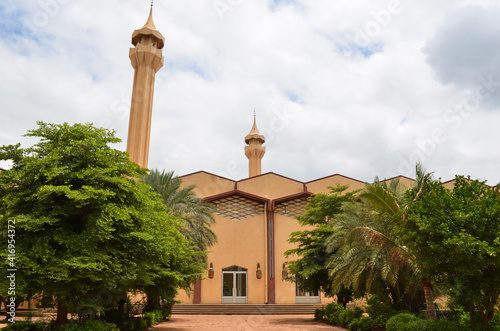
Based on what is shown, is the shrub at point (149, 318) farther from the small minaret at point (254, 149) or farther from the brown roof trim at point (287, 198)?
the small minaret at point (254, 149)

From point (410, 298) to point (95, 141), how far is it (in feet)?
40.6

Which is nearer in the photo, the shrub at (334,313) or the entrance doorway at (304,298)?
the shrub at (334,313)

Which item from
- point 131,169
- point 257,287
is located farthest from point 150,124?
point 131,169

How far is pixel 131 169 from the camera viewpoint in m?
12.7

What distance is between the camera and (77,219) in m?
12.0

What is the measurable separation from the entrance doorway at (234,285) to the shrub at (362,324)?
47.4 feet

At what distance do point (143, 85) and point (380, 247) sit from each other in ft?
80.8

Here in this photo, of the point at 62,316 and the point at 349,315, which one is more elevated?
the point at 62,316

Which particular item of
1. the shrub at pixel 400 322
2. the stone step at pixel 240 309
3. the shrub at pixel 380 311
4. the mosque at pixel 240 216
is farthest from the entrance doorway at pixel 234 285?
the shrub at pixel 400 322

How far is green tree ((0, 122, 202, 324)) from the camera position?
10.7 metres

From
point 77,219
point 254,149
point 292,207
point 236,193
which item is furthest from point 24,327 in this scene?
point 254,149

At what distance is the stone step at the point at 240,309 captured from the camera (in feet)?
90.2

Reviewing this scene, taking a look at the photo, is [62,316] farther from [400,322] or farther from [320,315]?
[320,315]

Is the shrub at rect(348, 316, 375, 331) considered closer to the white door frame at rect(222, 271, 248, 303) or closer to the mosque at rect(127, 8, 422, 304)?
the mosque at rect(127, 8, 422, 304)
